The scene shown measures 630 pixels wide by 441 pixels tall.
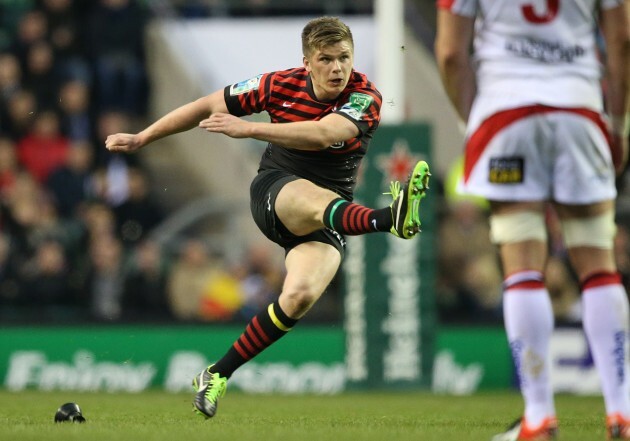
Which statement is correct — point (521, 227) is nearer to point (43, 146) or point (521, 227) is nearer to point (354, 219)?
point (354, 219)

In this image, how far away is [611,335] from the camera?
4938mm

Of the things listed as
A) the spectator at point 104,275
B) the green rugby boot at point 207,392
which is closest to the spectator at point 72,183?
the spectator at point 104,275

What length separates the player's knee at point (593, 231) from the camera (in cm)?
494

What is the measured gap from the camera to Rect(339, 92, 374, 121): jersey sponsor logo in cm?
659

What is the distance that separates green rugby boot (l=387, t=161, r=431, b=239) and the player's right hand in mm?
1515

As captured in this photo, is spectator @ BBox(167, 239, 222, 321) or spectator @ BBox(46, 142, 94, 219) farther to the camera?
spectator @ BBox(46, 142, 94, 219)

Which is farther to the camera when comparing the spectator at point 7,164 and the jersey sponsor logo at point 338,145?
the spectator at point 7,164

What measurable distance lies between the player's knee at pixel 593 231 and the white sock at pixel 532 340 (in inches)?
8.8

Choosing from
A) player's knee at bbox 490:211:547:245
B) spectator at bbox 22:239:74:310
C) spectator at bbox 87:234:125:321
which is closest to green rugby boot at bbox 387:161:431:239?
player's knee at bbox 490:211:547:245

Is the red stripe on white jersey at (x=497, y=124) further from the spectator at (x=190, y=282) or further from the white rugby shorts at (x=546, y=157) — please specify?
the spectator at (x=190, y=282)

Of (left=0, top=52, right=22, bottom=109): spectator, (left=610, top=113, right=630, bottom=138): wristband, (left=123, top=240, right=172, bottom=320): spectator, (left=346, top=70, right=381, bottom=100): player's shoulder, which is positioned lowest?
(left=610, top=113, right=630, bottom=138): wristband

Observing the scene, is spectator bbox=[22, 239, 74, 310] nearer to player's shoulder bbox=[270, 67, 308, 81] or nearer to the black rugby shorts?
the black rugby shorts

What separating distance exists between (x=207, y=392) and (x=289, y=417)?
0.94m

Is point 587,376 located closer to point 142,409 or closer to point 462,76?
point 142,409
